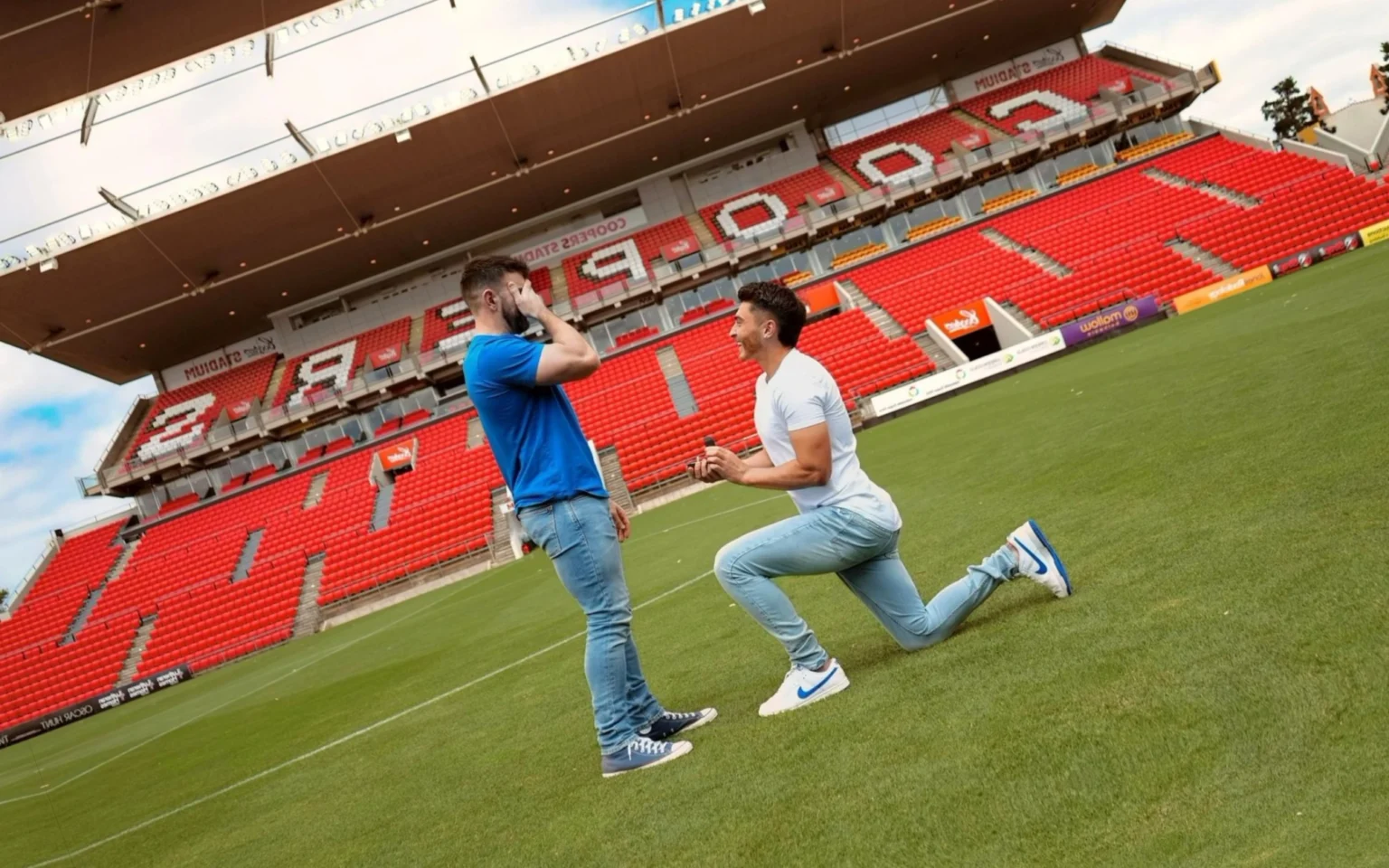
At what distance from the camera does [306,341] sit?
37781 mm

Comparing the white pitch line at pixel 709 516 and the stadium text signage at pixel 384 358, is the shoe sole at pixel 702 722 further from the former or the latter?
the stadium text signage at pixel 384 358

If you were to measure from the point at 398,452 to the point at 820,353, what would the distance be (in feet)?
46.5

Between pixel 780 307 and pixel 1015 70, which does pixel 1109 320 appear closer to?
Result: pixel 1015 70

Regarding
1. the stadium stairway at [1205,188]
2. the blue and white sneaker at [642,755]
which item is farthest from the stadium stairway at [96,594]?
the stadium stairway at [1205,188]

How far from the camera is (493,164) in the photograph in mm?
30141

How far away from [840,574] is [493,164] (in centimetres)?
2830

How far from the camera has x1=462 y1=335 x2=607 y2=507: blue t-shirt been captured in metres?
3.91

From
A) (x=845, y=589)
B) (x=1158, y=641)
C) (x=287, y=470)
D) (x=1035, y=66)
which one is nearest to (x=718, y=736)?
(x=1158, y=641)

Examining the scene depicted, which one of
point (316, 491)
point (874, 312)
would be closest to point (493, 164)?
point (316, 491)

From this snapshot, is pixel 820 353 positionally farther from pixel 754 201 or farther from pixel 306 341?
pixel 306 341

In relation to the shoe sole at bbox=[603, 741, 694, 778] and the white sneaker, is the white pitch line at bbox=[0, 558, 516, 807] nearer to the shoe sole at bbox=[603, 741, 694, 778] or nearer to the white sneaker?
the shoe sole at bbox=[603, 741, 694, 778]

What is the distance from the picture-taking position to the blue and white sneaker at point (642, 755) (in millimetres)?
3914

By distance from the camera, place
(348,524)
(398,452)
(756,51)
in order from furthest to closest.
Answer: (398,452) < (756,51) < (348,524)

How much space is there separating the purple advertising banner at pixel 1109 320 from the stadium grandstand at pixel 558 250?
95 centimetres
